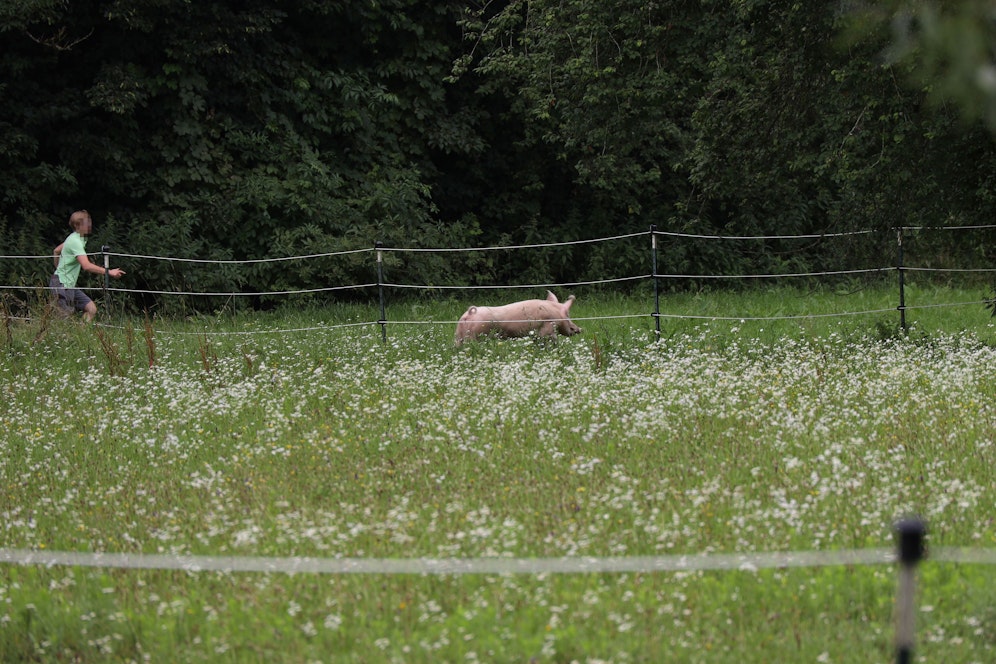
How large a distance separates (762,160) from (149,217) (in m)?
11.1

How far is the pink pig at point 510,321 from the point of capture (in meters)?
13.9

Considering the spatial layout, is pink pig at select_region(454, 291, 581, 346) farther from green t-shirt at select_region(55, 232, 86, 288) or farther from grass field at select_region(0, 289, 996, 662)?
green t-shirt at select_region(55, 232, 86, 288)

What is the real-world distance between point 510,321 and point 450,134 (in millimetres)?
10985

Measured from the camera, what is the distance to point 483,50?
24.8 meters

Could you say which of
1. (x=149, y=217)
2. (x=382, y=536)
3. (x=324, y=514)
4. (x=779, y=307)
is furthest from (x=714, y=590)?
(x=149, y=217)

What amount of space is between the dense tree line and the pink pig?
9.92 ft

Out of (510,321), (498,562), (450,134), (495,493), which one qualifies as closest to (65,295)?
(510,321)

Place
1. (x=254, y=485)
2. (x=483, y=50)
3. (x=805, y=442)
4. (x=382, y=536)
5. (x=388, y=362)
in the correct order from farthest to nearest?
1. (x=483, y=50)
2. (x=388, y=362)
3. (x=805, y=442)
4. (x=254, y=485)
5. (x=382, y=536)

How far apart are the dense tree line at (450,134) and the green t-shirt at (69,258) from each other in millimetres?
4827

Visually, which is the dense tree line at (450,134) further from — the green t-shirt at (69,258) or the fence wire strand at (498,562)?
the fence wire strand at (498,562)

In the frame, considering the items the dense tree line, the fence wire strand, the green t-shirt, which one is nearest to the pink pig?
the dense tree line

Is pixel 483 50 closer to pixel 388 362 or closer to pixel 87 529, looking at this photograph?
pixel 388 362

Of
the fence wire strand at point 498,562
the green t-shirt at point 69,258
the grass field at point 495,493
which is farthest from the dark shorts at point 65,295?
the fence wire strand at point 498,562

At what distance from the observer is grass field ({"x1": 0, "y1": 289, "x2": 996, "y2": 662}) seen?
5.18 metres
